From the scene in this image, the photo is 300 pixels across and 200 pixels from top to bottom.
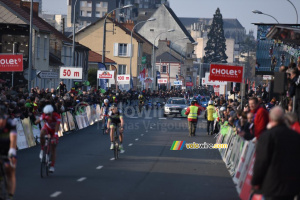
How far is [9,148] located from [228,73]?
15288 mm

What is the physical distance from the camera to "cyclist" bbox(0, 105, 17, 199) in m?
11.6

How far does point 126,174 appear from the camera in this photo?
687 inches

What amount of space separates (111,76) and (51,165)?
3396 centimetres

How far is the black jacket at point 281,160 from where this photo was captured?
26.7 feet

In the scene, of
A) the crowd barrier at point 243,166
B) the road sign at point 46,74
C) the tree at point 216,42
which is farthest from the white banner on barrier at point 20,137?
the tree at point 216,42

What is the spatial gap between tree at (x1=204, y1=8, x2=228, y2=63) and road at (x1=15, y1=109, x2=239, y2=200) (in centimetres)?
13680

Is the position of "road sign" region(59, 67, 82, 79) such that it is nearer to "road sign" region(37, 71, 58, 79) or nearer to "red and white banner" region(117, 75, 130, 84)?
"road sign" region(37, 71, 58, 79)

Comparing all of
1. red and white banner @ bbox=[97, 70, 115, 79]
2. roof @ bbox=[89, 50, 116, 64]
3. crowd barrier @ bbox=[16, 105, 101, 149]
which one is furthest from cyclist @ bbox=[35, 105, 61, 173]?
roof @ bbox=[89, 50, 116, 64]

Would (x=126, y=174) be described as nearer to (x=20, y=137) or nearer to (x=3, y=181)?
(x=3, y=181)

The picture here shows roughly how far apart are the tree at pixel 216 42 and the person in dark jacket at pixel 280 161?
156025 mm

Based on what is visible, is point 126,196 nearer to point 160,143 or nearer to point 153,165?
point 153,165

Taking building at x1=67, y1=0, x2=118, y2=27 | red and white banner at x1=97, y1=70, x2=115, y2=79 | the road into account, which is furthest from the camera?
building at x1=67, y1=0, x2=118, y2=27

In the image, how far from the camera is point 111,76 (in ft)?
166

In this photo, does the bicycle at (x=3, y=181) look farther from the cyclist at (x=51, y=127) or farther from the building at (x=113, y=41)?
the building at (x=113, y=41)
